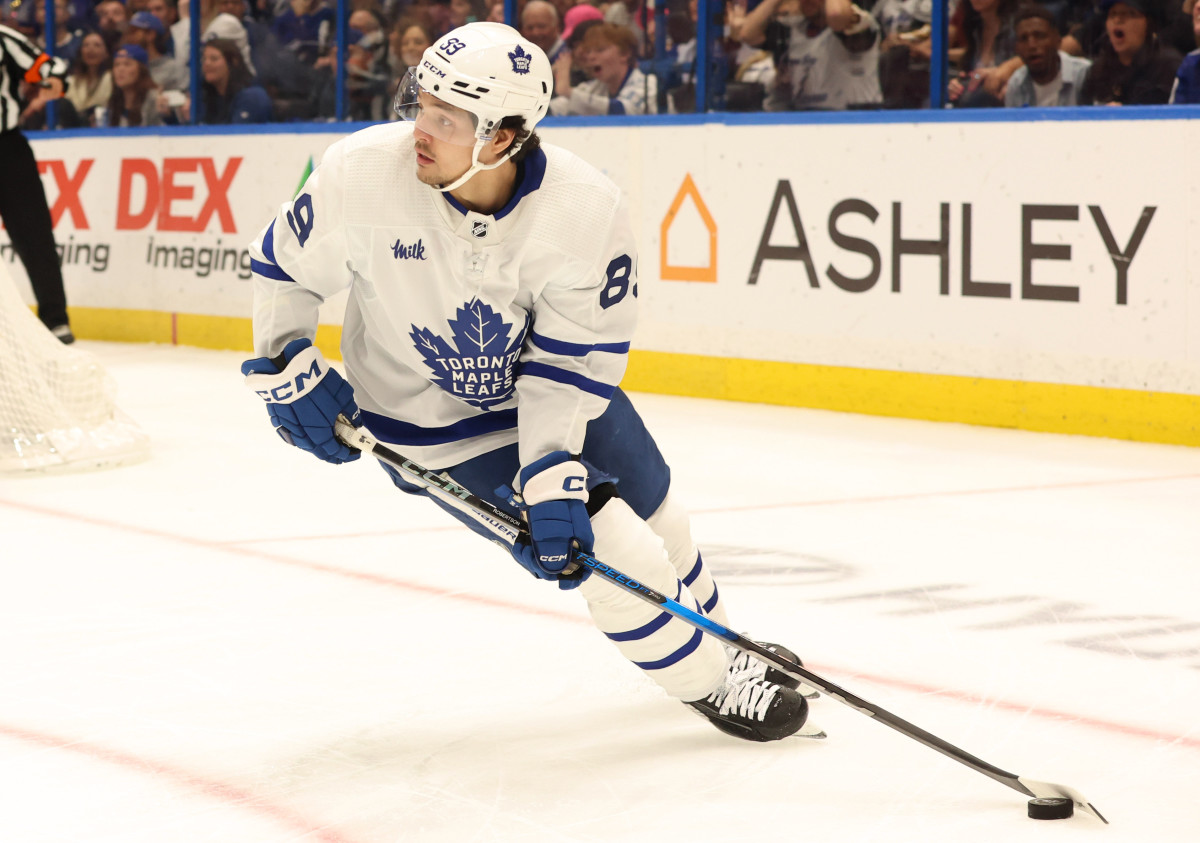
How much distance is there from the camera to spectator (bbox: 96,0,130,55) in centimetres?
849

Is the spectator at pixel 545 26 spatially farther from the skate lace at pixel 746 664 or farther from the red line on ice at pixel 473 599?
the skate lace at pixel 746 664

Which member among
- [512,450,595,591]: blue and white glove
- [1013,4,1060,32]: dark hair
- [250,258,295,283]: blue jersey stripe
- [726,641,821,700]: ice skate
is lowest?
[726,641,821,700]: ice skate

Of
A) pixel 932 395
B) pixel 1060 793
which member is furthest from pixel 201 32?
pixel 1060 793

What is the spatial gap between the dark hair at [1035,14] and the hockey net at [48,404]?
122 inches

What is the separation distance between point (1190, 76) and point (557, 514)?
3.64 meters

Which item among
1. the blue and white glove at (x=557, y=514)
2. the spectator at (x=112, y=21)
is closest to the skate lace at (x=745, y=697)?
the blue and white glove at (x=557, y=514)

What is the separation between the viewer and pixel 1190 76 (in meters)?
5.04

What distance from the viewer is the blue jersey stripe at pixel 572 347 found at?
2246 mm

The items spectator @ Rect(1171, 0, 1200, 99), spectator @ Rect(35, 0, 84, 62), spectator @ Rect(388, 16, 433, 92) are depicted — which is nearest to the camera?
spectator @ Rect(1171, 0, 1200, 99)

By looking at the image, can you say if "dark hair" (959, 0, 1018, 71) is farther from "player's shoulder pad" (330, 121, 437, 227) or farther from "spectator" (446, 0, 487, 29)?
"player's shoulder pad" (330, 121, 437, 227)

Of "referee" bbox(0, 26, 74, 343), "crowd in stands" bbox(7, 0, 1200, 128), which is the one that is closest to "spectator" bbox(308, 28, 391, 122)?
"crowd in stands" bbox(7, 0, 1200, 128)

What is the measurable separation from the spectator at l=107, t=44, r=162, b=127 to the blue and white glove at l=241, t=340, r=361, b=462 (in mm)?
6579

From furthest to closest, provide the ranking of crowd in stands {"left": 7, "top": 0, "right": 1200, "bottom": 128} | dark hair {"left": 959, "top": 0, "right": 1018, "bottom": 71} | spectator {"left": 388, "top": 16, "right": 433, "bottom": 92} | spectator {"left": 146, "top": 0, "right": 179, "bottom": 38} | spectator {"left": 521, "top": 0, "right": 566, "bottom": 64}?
spectator {"left": 146, "top": 0, "right": 179, "bottom": 38} → spectator {"left": 388, "top": 16, "right": 433, "bottom": 92} → spectator {"left": 521, "top": 0, "right": 566, "bottom": 64} → dark hair {"left": 959, "top": 0, "right": 1018, "bottom": 71} → crowd in stands {"left": 7, "top": 0, "right": 1200, "bottom": 128}

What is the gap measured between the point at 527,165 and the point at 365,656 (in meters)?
0.97
